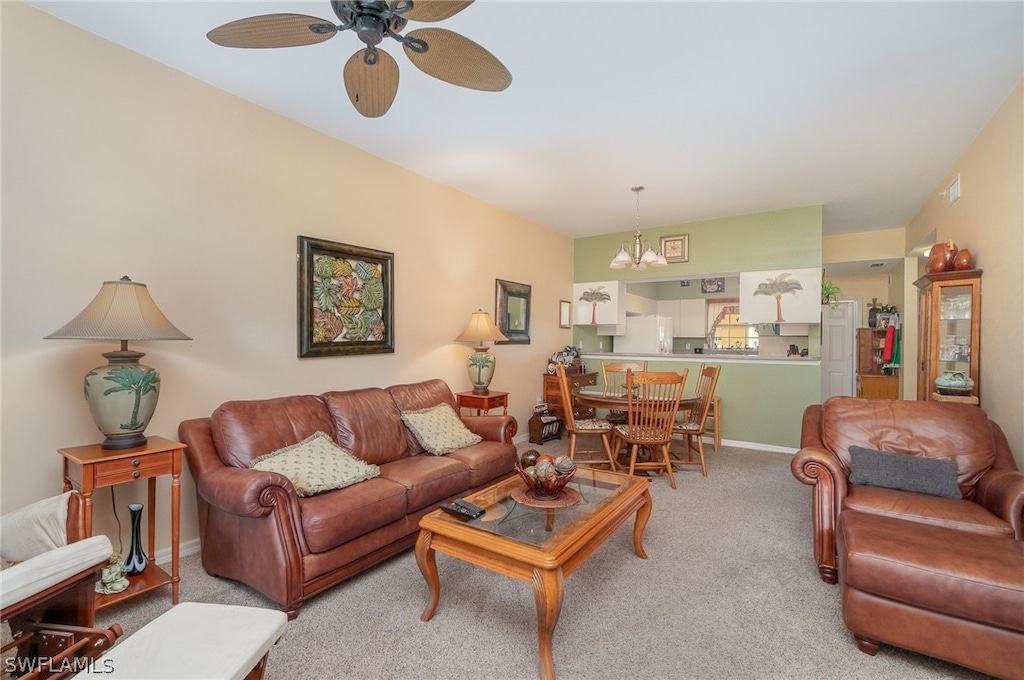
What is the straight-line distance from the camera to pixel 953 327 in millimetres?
3312

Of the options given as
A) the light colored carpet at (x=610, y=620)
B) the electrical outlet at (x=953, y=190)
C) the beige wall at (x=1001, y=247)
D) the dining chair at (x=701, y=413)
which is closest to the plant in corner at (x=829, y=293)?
the electrical outlet at (x=953, y=190)

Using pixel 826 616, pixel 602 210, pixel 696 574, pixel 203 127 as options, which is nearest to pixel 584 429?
pixel 696 574

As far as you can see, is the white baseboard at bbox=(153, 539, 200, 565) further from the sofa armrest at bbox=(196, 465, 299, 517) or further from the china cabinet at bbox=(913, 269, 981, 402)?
the china cabinet at bbox=(913, 269, 981, 402)

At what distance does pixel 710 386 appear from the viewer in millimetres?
4062

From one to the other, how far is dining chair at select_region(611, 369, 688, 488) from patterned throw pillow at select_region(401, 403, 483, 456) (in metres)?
1.25

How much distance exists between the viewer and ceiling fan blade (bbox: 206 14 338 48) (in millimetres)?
1500

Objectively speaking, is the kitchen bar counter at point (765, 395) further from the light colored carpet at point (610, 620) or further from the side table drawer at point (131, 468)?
the side table drawer at point (131, 468)

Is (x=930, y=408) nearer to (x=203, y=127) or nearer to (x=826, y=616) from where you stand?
(x=826, y=616)

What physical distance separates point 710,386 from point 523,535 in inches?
112

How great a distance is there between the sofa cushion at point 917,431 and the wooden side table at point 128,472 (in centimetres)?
356

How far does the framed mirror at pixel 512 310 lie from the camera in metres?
5.04

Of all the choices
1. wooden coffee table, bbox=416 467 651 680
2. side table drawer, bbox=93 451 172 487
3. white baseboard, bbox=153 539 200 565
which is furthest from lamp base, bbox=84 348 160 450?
wooden coffee table, bbox=416 467 651 680

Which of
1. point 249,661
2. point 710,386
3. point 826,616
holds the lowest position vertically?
point 826,616

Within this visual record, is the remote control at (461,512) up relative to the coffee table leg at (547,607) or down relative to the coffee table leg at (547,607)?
up
